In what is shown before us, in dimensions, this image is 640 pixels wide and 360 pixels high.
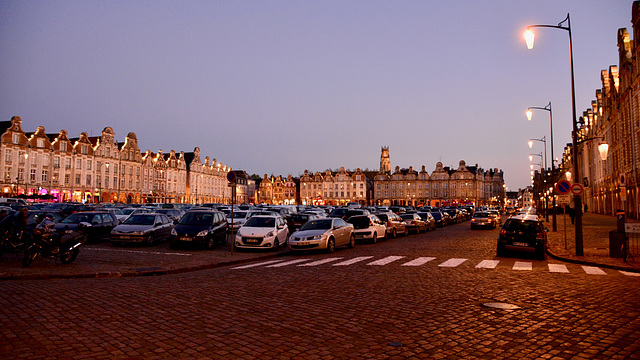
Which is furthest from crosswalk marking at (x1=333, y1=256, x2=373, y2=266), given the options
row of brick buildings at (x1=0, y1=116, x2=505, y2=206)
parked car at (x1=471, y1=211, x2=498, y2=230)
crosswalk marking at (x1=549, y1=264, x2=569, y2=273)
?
row of brick buildings at (x1=0, y1=116, x2=505, y2=206)

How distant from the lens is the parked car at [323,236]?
19516 millimetres

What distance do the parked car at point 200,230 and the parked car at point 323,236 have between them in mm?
3592

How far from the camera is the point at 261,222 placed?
2169 centimetres

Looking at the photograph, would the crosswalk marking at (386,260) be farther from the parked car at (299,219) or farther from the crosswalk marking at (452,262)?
the parked car at (299,219)

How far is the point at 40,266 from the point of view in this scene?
14008 millimetres

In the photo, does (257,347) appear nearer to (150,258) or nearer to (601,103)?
(150,258)

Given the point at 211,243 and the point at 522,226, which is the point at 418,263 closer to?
the point at 522,226

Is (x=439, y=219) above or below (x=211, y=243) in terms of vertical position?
above

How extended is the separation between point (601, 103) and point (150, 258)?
64.0 m

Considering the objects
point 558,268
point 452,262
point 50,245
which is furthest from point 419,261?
point 50,245

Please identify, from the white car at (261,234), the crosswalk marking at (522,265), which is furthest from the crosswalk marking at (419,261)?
the white car at (261,234)

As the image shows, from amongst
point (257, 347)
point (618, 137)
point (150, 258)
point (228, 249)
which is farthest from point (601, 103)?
point (257, 347)

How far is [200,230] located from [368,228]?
9.29 m

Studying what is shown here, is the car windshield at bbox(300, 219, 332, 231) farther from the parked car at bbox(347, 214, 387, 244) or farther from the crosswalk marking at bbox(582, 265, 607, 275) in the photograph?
the crosswalk marking at bbox(582, 265, 607, 275)
